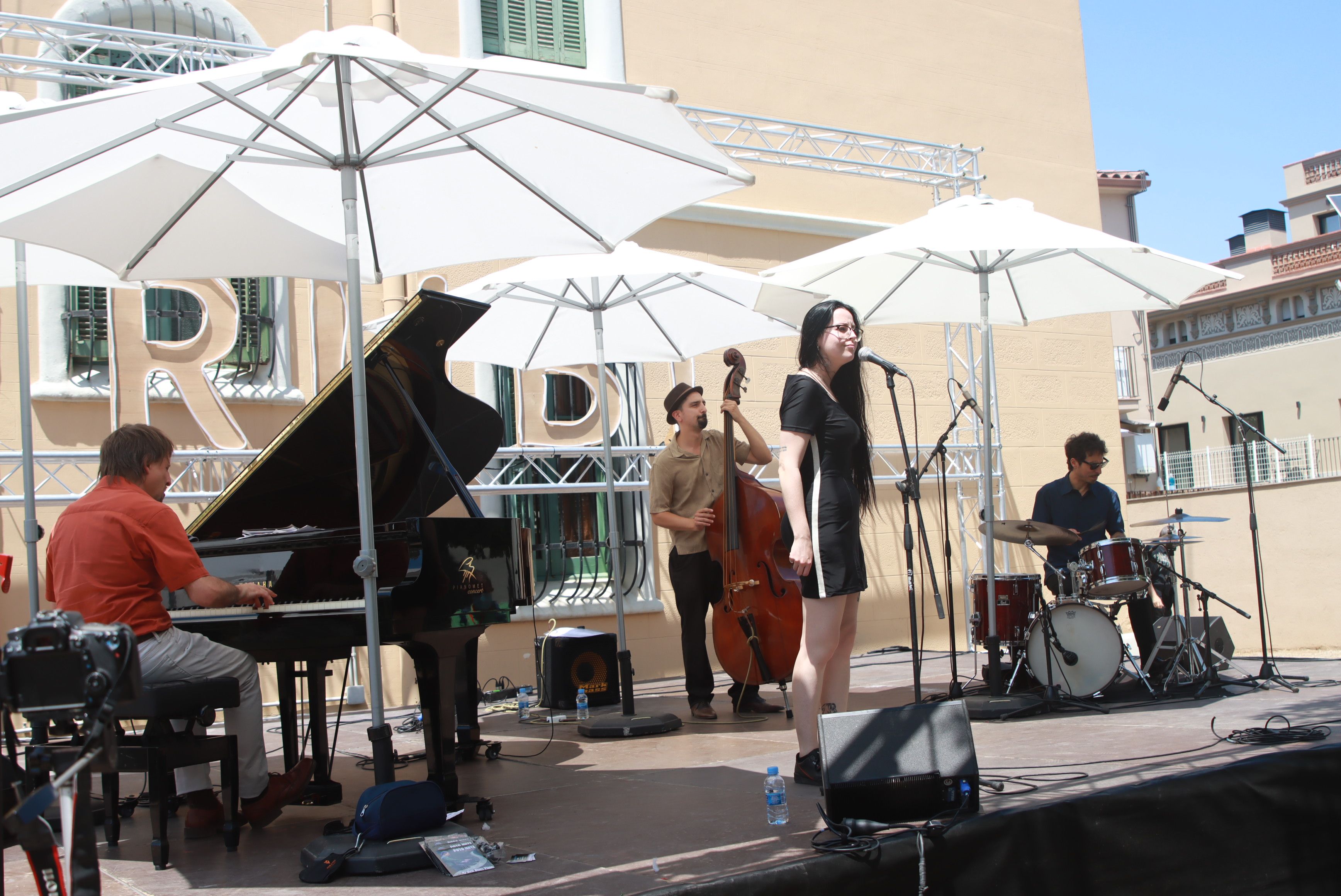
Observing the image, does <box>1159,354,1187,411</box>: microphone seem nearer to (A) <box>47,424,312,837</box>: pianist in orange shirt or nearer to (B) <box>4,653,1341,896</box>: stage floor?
(B) <box>4,653,1341,896</box>: stage floor

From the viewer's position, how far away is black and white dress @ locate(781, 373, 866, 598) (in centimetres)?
363

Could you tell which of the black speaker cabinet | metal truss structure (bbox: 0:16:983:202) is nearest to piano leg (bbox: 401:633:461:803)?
metal truss structure (bbox: 0:16:983:202)

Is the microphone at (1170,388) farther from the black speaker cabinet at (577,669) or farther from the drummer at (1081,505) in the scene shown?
the black speaker cabinet at (577,669)

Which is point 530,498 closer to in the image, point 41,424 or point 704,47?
point 41,424

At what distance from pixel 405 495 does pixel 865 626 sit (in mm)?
5537

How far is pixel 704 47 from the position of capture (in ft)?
29.5

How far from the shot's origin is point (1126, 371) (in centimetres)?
1803

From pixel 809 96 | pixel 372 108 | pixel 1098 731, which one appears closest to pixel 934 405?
pixel 809 96

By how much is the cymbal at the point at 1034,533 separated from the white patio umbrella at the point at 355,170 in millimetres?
2602

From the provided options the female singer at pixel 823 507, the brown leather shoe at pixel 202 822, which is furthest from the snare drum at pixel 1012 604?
the brown leather shoe at pixel 202 822

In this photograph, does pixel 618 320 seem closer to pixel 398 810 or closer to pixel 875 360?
pixel 875 360

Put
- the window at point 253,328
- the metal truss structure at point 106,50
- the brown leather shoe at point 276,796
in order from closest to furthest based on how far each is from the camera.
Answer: the brown leather shoe at point 276,796 → the metal truss structure at point 106,50 → the window at point 253,328

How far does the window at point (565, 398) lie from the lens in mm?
7977

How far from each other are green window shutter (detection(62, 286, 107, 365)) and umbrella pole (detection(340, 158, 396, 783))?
3917 millimetres
